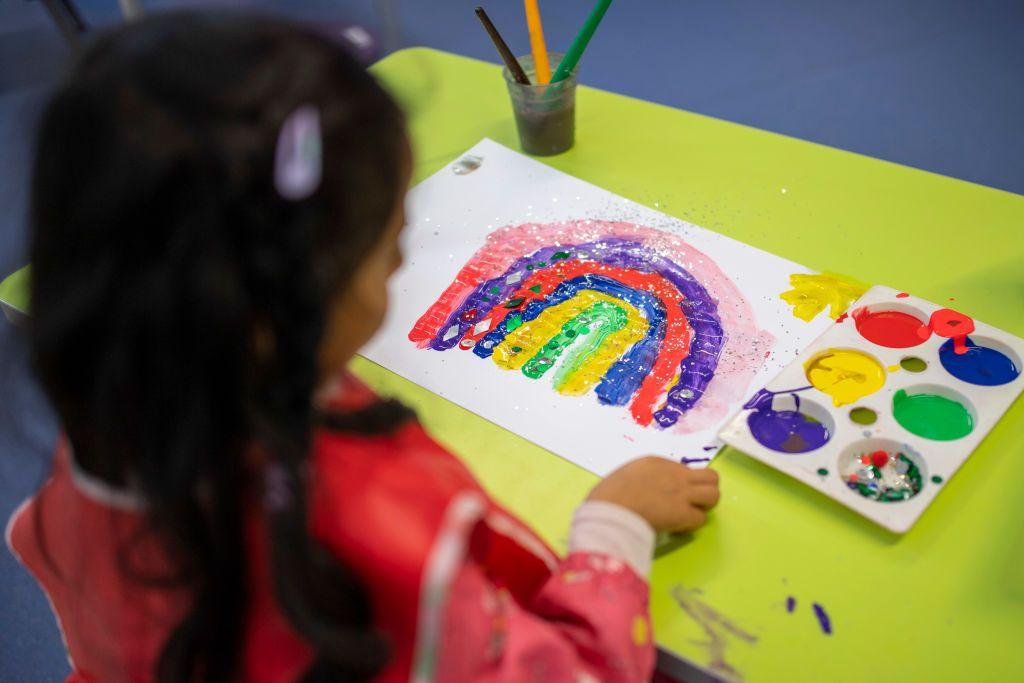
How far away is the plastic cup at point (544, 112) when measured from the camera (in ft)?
3.25

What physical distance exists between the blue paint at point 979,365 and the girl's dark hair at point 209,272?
501mm

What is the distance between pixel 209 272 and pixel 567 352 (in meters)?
0.44

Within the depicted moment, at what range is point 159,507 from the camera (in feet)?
1.42

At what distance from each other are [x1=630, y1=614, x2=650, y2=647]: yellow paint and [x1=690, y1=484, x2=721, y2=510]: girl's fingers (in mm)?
108

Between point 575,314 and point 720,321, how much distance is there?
5.3 inches

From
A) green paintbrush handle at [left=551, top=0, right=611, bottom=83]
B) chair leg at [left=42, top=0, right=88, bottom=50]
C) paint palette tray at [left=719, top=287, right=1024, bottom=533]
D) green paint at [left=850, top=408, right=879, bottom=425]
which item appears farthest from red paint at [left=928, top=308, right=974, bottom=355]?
chair leg at [left=42, top=0, right=88, bottom=50]

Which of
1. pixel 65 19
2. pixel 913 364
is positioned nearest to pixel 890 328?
pixel 913 364

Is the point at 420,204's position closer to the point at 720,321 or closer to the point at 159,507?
the point at 720,321

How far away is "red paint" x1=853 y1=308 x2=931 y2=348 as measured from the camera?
73cm

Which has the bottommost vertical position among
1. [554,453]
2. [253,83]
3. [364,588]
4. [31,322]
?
[554,453]

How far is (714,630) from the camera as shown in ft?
1.88

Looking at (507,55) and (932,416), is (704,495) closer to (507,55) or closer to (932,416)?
(932,416)

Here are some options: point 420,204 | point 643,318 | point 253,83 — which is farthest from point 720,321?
point 253,83

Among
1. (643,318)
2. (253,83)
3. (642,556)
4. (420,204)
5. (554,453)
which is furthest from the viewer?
(420,204)
